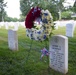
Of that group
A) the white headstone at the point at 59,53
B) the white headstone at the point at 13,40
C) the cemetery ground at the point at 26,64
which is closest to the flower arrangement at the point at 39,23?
the white headstone at the point at 59,53

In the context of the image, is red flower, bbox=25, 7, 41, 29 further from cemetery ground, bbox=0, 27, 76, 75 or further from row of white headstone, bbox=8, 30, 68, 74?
cemetery ground, bbox=0, 27, 76, 75

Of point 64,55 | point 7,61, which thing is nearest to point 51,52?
point 64,55

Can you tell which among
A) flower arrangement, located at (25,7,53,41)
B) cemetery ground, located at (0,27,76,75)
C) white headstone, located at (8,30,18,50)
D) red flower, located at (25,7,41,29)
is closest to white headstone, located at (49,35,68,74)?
cemetery ground, located at (0,27,76,75)

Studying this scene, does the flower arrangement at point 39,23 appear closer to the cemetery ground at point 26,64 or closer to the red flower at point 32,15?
Answer: the red flower at point 32,15

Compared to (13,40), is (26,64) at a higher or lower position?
lower

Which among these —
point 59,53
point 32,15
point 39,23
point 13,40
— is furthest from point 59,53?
point 13,40

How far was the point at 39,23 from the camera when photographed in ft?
17.5

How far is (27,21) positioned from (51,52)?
→ 121cm

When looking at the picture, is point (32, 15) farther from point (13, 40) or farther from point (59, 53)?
point (13, 40)

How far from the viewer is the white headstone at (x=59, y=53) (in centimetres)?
519

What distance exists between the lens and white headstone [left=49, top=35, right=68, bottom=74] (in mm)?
5188

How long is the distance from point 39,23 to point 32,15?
419mm

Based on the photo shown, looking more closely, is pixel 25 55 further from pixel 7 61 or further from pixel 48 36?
pixel 48 36

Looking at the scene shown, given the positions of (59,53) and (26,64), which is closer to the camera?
(59,53)
